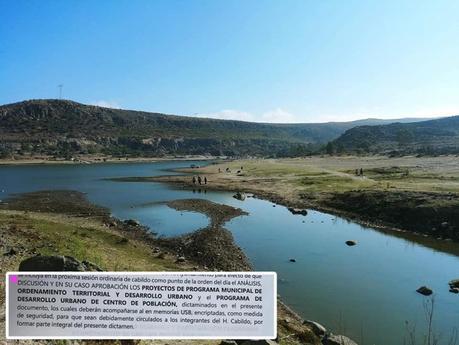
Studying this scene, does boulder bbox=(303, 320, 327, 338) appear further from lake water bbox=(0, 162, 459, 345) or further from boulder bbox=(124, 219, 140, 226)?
boulder bbox=(124, 219, 140, 226)

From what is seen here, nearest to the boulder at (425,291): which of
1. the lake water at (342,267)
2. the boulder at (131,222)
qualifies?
the lake water at (342,267)

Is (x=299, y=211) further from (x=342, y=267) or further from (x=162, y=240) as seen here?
(x=342, y=267)

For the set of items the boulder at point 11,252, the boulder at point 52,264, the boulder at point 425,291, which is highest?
the boulder at point 52,264

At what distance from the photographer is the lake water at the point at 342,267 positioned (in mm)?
20438

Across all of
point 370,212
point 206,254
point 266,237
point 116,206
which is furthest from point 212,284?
point 116,206

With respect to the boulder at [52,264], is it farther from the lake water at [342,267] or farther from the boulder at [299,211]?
the boulder at [299,211]

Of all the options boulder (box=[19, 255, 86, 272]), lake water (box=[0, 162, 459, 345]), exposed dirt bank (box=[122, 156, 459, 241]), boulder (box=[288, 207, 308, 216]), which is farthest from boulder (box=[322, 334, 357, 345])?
boulder (box=[288, 207, 308, 216])

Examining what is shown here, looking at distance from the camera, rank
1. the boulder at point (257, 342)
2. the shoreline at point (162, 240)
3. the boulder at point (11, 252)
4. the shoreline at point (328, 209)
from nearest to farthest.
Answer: the boulder at point (257, 342) < the shoreline at point (162, 240) < the boulder at point (11, 252) < the shoreline at point (328, 209)

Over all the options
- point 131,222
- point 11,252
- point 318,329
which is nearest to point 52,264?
point 318,329

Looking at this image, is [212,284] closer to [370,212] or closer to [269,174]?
[370,212]

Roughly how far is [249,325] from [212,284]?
2.45 ft
